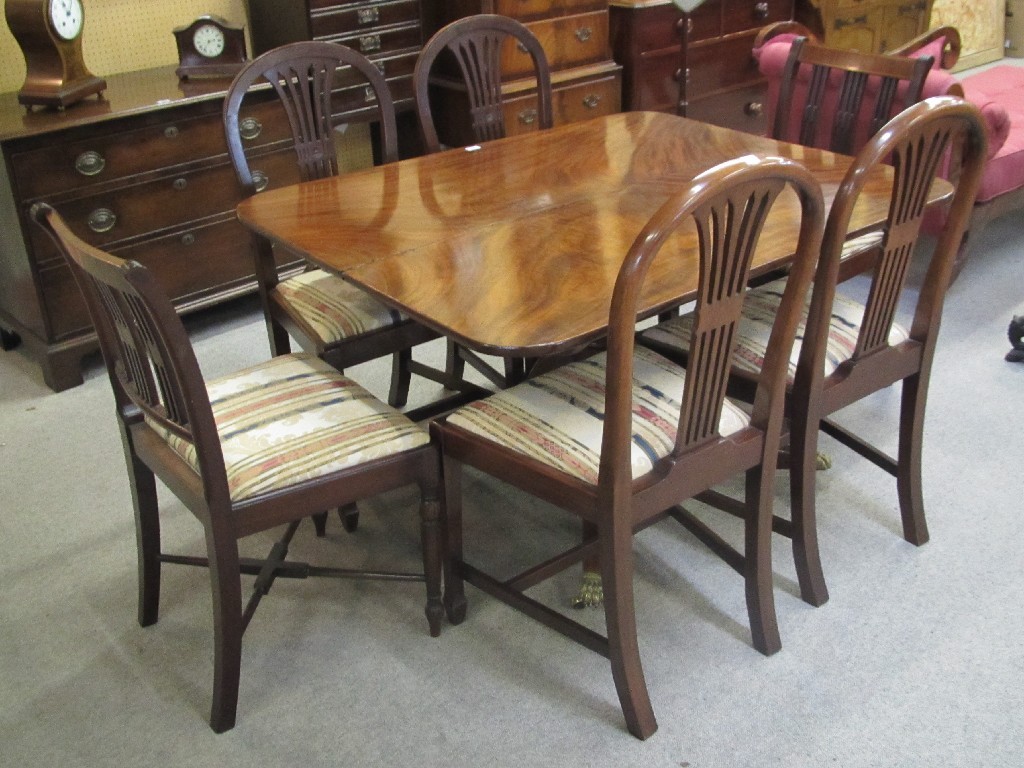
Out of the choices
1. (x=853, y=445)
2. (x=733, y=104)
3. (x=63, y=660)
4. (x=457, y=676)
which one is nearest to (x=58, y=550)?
(x=63, y=660)

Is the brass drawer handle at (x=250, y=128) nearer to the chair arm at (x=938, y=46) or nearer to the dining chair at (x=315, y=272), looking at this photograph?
the dining chair at (x=315, y=272)

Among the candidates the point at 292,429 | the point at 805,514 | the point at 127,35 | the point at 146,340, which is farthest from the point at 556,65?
the point at 146,340

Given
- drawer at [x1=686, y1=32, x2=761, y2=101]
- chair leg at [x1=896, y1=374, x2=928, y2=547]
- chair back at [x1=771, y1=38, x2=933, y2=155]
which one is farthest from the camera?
drawer at [x1=686, y1=32, x2=761, y2=101]

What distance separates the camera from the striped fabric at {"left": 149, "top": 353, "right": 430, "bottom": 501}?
1.77 m

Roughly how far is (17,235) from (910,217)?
2346 mm

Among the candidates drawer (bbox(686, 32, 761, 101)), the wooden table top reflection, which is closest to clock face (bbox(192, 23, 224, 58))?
the wooden table top reflection

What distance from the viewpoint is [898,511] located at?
7.88 feet

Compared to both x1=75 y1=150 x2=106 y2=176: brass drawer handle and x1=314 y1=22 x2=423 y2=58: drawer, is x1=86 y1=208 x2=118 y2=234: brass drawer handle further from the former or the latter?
x1=314 y1=22 x2=423 y2=58: drawer

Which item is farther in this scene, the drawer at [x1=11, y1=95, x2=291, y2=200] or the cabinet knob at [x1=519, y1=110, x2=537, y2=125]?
the cabinet knob at [x1=519, y1=110, x2=537, y2=125]

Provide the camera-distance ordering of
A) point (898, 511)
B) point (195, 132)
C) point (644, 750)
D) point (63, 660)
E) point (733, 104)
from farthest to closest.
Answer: point (733, 104) < point (195, 132) < point (898, 511) < point (63, 660) < point (644, 750)

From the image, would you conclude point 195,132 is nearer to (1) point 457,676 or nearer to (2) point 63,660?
(2) point 63,660

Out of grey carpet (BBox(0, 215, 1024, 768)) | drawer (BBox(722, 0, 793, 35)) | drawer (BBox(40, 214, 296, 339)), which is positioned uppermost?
drawer (BBox(722, 0, 793, 35))

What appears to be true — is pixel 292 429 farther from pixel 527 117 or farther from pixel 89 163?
pixel 527 117

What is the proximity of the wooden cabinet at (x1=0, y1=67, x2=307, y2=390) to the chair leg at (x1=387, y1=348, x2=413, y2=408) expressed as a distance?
Answer: 0.81 metres
